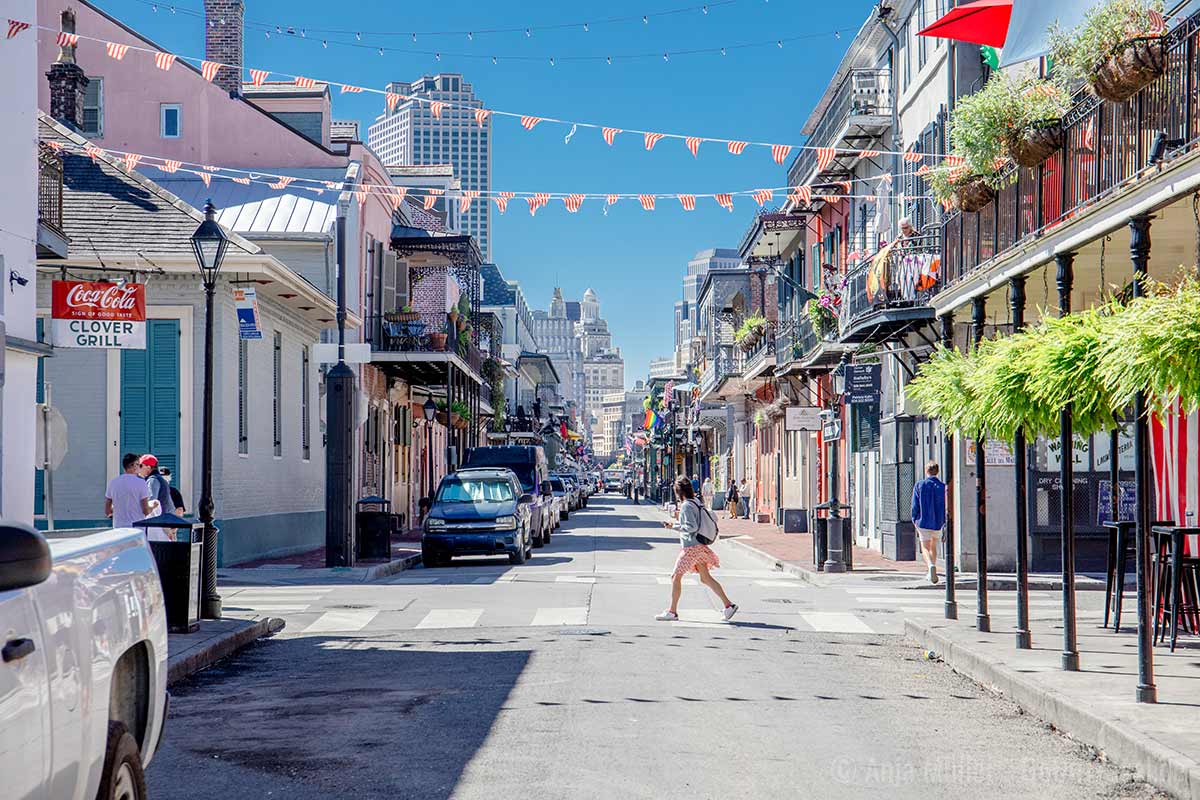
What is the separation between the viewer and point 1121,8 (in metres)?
11.2

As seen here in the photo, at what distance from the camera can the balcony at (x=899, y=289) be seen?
22453 millimetres

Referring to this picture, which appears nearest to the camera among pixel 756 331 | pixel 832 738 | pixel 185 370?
pixel 832 738

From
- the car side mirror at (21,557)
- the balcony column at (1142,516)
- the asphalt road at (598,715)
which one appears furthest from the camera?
the balcony column at (1142,516)

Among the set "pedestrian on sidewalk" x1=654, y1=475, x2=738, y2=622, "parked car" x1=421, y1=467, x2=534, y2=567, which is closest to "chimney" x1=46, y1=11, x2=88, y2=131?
"parked car" x1=421, y1=467, x2=534, y2=567

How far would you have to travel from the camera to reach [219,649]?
12.8 m

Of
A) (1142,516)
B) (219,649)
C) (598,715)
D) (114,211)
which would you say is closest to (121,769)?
(598,715)

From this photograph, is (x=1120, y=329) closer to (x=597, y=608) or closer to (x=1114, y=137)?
(x=1114, y=137)

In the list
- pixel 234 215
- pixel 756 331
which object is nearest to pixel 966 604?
pixel 234 215

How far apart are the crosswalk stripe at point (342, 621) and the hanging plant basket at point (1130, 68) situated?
9003 mm

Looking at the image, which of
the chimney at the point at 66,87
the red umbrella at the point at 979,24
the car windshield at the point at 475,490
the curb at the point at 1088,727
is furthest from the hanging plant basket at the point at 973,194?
the chimney at the point at 66,87

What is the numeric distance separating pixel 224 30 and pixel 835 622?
26779 mm

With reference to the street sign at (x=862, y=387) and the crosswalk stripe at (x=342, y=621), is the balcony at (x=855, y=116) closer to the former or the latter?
the street sign at (x=862, y=387)

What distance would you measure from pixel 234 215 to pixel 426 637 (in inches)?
778

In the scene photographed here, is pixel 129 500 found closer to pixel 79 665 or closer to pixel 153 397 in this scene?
pixel 153 397
